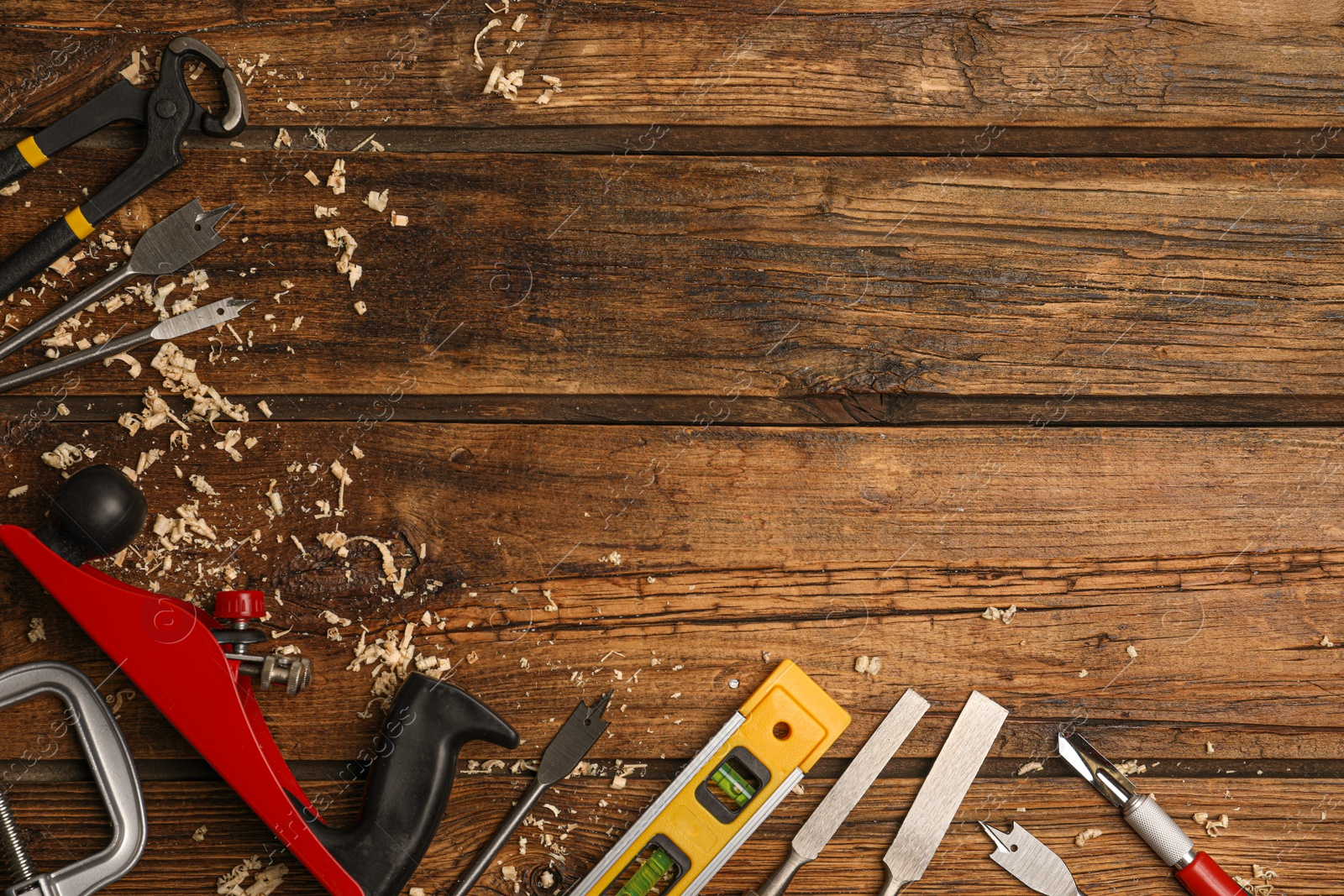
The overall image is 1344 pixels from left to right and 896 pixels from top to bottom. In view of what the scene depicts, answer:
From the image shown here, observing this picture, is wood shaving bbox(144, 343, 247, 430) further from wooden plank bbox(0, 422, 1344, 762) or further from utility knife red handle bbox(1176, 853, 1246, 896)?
utility knife red handle bbox(1176, 853, 1246, 896)

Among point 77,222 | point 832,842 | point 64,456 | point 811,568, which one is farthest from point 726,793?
point 77,222

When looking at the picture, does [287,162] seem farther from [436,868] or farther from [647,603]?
[436,868]

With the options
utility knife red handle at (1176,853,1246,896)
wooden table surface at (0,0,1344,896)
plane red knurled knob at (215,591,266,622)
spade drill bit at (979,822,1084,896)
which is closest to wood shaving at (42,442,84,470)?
wooden table surface at (0,0,1344,896)

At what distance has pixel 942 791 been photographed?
0.83 metres

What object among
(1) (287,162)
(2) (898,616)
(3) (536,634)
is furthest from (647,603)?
(1) (287,162)

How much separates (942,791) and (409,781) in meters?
0.52

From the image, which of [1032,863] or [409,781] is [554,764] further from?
[1032,863]

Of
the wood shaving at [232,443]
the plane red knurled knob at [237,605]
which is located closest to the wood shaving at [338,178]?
the wood shaving at [232,443]

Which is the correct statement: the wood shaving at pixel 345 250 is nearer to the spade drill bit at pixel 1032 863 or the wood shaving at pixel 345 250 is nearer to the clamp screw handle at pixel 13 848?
the clamp screw handle at pixel 13 848

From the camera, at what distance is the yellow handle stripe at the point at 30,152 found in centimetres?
81

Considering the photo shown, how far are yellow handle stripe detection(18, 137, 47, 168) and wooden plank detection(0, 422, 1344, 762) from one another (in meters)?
0.26

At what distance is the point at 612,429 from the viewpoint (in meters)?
0.86

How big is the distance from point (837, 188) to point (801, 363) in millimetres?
191

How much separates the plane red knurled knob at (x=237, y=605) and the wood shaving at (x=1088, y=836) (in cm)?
84
